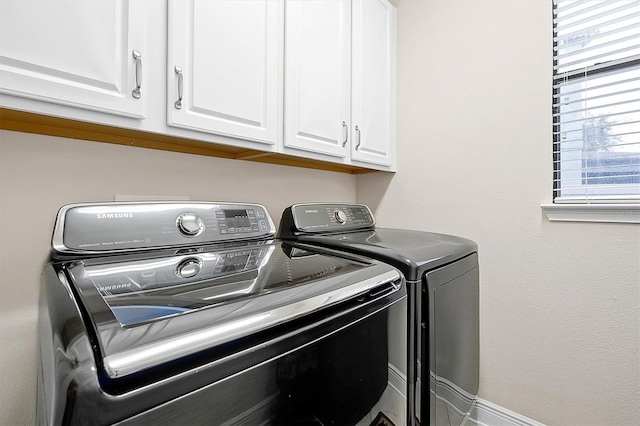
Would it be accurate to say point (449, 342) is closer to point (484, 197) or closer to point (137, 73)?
point (484, 197)

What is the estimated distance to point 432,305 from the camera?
0.93 m

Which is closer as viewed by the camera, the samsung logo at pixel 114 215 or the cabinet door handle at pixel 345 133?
the samsung logo at pixel 114 215

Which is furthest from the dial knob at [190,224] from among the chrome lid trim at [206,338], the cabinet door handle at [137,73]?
the chrome lid trim at [206,338]

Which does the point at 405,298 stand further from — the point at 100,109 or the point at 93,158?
the point at 93,158

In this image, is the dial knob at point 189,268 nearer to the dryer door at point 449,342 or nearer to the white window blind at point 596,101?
the dryer door at point 449,342

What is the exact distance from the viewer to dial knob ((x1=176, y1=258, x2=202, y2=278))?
0.71m

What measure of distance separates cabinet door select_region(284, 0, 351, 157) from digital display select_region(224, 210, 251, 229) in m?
0.33

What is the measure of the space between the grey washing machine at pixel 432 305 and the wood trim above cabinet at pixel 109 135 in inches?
15.0

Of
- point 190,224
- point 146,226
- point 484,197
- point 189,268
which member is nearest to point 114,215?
point 146,226

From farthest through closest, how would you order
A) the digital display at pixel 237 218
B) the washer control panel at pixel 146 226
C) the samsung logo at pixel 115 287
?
the digital display at pixel 237 218 < the washer control panel at pixel 146 226 < the samsung logo at pixel 115 287

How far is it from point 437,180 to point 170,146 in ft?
4.33

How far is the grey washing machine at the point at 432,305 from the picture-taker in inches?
34.6

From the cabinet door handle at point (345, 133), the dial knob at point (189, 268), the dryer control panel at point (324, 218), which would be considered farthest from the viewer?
the cabinet door handle at point (345, 133)

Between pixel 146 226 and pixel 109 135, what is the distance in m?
0.38
